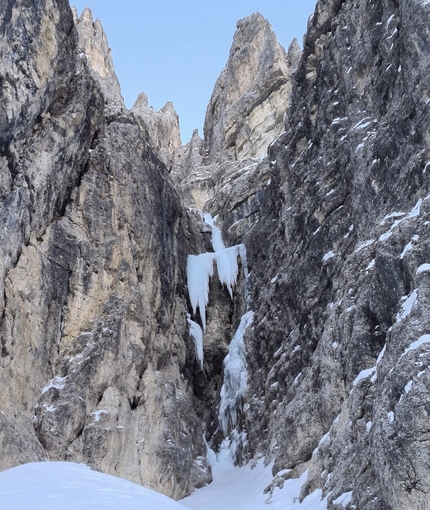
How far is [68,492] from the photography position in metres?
7.07

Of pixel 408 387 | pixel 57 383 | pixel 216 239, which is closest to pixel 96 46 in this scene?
pixel 216 239

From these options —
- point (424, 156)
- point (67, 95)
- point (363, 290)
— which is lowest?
point (363, 290)

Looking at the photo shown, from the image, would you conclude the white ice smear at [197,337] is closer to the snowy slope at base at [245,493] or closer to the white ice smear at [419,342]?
the snowy slope at base at [245,493]

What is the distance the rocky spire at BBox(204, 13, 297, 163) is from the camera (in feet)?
139

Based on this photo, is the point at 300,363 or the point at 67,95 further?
the point at 67,95

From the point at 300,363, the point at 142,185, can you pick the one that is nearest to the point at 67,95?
the point at 142,185

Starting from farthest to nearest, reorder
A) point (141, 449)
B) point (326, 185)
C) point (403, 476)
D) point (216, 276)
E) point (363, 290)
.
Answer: point (216, 276) < point (326, 185) < point (141, 449) < point (363, 290) < point (403, 476)

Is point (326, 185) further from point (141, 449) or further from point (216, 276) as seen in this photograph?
point (141, 449)

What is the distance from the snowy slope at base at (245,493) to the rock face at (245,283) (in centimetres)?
48

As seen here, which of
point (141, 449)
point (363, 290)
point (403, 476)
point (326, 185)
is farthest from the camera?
point (326, 185)

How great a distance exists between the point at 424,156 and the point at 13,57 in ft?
45.0

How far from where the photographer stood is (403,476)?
35.0ft

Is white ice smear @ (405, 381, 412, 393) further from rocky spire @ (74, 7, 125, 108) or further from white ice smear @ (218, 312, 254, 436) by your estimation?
rocky spire @ (74, 7, 125, 108)

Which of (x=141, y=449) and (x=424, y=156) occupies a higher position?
(x=424, y=156)
